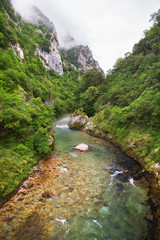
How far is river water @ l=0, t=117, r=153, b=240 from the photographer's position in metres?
5.40

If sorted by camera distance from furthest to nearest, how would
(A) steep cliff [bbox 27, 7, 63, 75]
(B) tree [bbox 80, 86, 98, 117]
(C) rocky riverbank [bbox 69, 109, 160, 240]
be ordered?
(A) steep cliff [bbox 27, 7, 63, 75]
(B) tree [bbox 80, 86, 98, 117]
(C) rocky riverbank [bbox 69, 109, 160, 240]

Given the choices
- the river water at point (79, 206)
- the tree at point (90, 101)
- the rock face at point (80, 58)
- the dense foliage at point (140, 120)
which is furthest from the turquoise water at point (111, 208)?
the rock face at point (80, 58)

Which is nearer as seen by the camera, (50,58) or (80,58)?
(50,58)

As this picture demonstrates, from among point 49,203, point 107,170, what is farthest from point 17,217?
point 107,170

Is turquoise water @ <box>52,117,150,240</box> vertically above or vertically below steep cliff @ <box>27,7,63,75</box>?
below

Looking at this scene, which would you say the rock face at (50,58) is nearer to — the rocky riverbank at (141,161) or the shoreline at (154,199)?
the rocky riverbank at (141,161)

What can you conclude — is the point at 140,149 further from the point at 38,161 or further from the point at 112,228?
the point at 38,161

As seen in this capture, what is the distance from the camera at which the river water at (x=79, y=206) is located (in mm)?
5404

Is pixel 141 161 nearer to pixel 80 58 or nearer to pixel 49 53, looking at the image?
pixel 49 53

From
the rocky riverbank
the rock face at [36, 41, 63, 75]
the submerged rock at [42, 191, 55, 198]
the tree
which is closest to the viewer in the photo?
the rocky riverbank

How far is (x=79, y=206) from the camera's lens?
679cm

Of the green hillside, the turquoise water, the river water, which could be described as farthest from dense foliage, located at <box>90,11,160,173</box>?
the river water

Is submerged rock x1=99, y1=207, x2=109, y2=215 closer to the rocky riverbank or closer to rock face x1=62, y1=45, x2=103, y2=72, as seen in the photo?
the rocky riverbank

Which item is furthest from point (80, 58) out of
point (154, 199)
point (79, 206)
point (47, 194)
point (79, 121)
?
point (79, 206)
